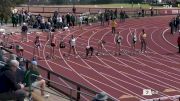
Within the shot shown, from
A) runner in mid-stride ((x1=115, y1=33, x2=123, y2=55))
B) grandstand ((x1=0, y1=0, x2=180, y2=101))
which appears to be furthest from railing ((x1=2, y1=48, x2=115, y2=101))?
runner in mid-stride ((x1=115, y1=33, x2=123, y2=55))

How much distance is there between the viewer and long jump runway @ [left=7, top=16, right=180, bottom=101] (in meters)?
22.4

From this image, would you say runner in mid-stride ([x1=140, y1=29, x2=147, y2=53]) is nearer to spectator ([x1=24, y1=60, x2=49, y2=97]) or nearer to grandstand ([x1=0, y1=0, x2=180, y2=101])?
grandstand ([x1=0, y1=0, x2=180, y2=101])

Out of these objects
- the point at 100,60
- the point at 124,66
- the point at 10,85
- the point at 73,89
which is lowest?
the point at 124,66

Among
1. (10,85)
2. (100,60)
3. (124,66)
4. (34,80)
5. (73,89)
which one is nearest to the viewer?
(10,85)

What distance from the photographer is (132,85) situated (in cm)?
2317

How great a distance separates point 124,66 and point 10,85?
18.5 meters

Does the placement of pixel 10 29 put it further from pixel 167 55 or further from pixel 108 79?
pixel 108 79

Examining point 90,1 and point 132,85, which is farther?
point 90,1

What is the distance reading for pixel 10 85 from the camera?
10070 millimetres

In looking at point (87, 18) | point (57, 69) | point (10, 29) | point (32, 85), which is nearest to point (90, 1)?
point (87, 18)

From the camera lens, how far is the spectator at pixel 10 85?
9.97 m

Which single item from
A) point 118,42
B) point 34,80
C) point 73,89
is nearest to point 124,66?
point 118,42

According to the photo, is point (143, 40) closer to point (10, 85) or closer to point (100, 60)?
point (100, 60)

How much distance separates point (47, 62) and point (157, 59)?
6568mm
